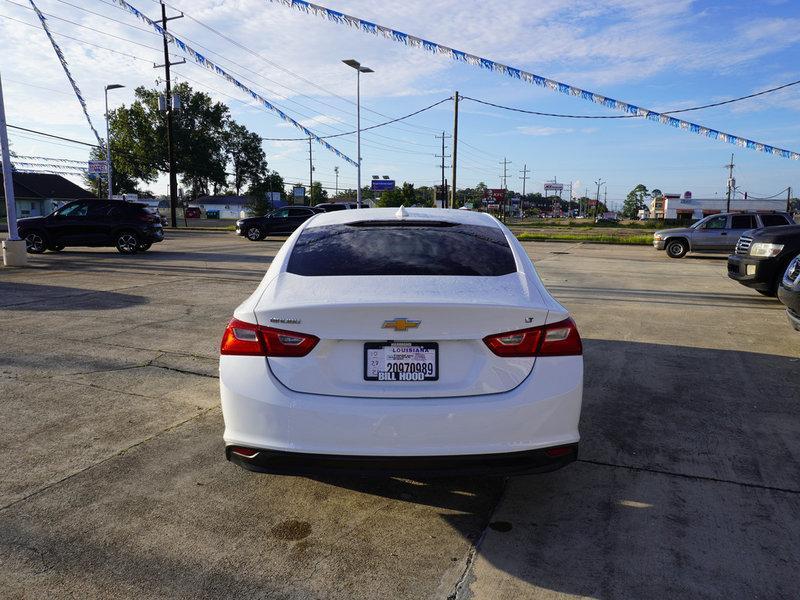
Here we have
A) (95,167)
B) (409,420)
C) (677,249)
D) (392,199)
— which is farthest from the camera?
(392,199)

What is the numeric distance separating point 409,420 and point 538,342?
0.72 m

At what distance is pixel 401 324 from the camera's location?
2705mm

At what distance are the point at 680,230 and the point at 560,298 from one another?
535 inches

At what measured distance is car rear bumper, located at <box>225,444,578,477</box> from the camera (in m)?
2.68

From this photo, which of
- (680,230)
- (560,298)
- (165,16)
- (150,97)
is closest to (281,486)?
(560,298)

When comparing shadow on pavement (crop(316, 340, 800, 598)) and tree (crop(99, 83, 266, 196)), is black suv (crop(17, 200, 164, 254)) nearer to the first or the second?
shadow on pavement (crop(316, 340, 800, 598))

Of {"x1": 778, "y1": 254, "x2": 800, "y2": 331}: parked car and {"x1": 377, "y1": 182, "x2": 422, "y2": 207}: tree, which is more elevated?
{"x1": 377, "y1": 182, "x2": 422, "y2": 207}: tree

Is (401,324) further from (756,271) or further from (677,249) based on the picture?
(677,249)

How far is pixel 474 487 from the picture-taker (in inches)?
134

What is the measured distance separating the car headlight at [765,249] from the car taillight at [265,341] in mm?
8982

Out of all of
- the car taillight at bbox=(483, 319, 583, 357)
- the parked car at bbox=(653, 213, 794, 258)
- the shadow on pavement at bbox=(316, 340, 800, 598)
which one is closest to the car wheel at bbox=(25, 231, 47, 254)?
the shadow on pavement at bbox=(316, 340, 800, 598)

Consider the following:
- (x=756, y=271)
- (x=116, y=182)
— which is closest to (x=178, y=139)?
(x=116, y=182)

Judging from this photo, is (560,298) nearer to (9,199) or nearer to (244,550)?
(244,550)

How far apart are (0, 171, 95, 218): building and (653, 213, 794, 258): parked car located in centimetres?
6441
